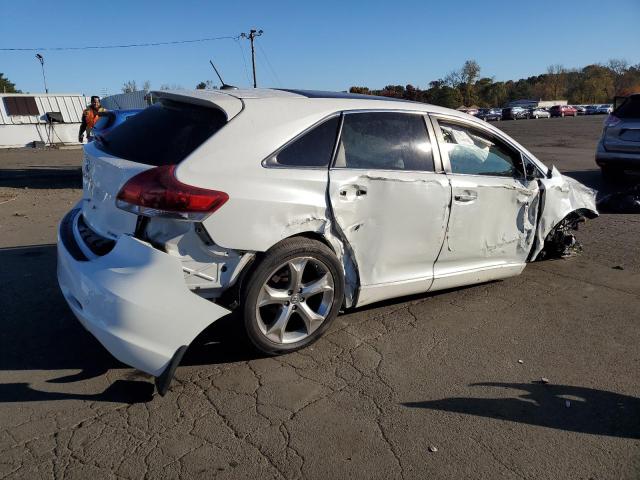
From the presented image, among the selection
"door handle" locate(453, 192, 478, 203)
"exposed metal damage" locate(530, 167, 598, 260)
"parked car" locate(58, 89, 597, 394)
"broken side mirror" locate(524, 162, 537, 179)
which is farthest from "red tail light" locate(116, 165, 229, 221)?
"exposed metal damage" locate(530, 167, 598, 260)

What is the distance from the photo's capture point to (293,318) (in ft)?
11.8

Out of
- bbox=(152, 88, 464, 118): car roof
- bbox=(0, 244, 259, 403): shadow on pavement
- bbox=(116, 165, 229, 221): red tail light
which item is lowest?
bbox=(0, 244, 259, 403): shadow on pavement

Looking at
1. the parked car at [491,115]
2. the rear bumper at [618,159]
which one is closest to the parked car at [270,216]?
the rear bumper at [618,159]

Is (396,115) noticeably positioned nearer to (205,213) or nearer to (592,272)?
(205,213)

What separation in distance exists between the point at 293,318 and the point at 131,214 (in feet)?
4.18


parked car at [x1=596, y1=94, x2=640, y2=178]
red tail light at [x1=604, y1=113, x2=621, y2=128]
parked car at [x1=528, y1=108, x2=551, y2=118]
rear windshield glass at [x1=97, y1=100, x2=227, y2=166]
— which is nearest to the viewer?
rear windshield glass at [x1=97, y1=100, x2=227, y2=166]

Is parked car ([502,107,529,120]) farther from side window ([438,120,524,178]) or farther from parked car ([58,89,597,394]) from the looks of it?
parked car ([58,89,597,394])

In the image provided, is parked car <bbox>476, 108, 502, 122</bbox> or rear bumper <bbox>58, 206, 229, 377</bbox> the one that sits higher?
rear bumper <bbox>58, 206, 229, 377</bbox>

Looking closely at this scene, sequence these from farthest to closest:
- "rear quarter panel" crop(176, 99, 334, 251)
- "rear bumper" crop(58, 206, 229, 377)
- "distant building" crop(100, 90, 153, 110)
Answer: "distant building" crop(100, 90, 153, 110), "rear quarter panel" crop(176, 99, 334, 251), "rear bumper" crop(58, 206, 229, 377)

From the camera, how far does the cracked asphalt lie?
2502 mm

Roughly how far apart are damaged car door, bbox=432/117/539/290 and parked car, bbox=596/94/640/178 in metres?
6.35

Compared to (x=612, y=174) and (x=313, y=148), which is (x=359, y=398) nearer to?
(x=313, y=148)

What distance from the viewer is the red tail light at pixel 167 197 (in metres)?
2.87

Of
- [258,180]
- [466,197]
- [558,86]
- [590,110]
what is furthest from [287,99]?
[558,86]
